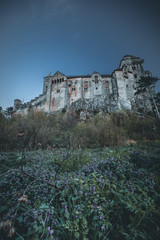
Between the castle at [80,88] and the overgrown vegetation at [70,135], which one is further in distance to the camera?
the castle at [80,88]

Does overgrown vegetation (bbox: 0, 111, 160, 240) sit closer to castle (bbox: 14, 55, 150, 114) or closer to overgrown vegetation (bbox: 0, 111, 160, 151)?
overgrown vegetation (bbox: 0, 111, 160, 151)

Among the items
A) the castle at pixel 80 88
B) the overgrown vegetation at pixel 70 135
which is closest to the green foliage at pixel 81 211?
the overgrown vegetation at pixel 70 135

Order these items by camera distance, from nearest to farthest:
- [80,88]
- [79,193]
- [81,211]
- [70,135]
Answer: [81,211]
[79,193]
[70,135]
[80,88]

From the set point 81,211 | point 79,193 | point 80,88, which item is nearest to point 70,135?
point 79,193

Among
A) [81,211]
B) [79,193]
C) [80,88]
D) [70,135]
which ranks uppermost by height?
[80,88]

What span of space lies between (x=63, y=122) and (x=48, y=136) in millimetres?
4136

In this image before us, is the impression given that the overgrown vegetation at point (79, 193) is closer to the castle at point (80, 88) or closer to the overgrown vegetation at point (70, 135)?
→ the overgrown vegetation at point (70, 135)

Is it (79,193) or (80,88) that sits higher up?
(80,88)

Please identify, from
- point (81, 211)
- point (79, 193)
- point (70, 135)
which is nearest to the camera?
point (81, 211)

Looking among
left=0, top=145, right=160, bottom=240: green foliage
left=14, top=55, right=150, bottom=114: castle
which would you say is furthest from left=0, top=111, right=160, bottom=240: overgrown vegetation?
left=14, top=55, right=150, bottom=114: castle

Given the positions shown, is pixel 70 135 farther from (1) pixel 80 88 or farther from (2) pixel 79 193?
Answer: (1) pixel 80 88

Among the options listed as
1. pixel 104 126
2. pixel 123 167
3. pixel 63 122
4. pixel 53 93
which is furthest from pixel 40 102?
pixel 123 167

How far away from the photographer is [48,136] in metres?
8.35

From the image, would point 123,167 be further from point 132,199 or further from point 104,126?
point 104,126
